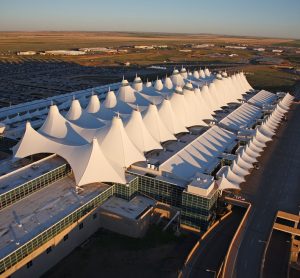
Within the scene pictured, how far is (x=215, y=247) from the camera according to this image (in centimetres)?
3281

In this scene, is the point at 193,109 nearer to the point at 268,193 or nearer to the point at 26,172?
the point at 268,193

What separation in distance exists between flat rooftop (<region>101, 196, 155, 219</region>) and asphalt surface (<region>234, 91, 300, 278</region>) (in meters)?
10.9

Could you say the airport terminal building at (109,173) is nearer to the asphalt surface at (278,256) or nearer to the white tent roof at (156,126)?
the white tent roof at (156,126)

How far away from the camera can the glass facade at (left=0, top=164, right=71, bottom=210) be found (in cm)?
3339

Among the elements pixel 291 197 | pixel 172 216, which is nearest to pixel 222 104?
pixel 291 197

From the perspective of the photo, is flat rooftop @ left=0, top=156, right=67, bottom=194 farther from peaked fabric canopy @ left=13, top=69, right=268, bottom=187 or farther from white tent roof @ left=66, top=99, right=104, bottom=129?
white tent roof @ left=66, top=99, right=104, bottom=129

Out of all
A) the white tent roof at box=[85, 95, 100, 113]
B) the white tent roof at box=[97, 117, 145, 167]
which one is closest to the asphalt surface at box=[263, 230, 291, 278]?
the white tent roof at box=[97, 117, 145, 167]

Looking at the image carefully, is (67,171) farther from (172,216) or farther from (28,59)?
(28,59)

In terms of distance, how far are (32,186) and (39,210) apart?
3802 mm

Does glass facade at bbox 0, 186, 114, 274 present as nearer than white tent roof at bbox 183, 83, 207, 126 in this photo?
Yes

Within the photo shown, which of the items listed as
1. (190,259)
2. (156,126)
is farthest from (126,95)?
(190,259)

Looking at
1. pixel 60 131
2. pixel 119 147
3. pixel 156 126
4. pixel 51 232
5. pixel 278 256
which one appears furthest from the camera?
pixel 156 126

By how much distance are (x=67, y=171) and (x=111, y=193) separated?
241 inches

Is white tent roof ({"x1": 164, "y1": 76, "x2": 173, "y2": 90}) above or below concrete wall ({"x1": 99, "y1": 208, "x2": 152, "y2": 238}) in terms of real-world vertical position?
above
